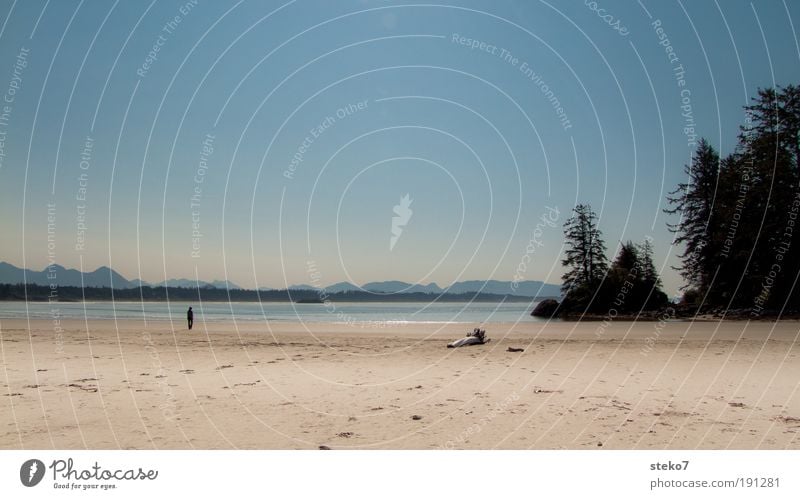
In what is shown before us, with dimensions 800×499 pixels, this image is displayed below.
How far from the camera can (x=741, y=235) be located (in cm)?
4984

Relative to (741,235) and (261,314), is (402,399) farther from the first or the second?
(261,314)

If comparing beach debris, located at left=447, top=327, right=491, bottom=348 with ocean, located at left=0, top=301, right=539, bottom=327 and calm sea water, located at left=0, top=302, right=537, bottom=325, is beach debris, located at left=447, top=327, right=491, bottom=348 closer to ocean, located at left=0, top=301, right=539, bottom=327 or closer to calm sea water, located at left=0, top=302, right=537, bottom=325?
ocean, located at left=0, top=301, right=539, bottom=327

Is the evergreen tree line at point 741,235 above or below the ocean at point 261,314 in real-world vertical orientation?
above

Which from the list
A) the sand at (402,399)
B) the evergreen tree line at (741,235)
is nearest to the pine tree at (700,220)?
the evergreen tree line at (741,235)

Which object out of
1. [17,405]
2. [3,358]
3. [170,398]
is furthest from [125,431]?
[3,358]

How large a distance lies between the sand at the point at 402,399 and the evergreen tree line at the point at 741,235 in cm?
3178

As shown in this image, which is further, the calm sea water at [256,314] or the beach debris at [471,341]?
the calm sea water at [256,314]

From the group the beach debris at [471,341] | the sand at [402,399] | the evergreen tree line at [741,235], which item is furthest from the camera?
the evergreen tree line at [741,235]

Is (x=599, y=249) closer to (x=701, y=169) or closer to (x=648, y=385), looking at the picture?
(x=701, y=169)

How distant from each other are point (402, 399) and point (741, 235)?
163 ft

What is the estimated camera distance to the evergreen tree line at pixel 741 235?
154ft

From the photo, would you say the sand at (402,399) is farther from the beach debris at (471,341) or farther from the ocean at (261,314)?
the ocean at (261,314)

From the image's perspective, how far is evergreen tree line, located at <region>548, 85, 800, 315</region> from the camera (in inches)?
1844
